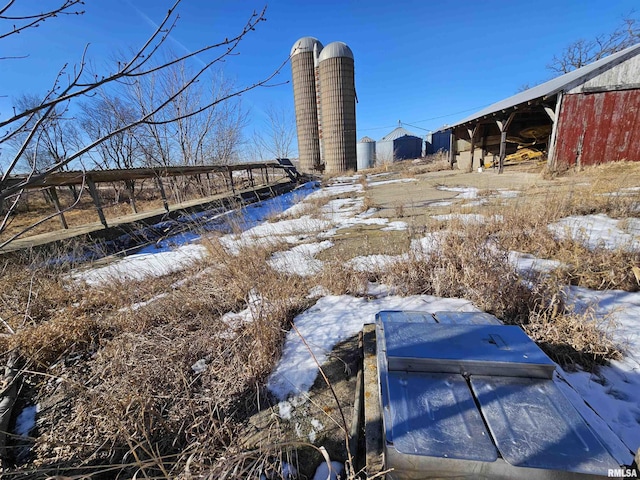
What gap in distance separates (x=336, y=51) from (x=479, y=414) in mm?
21402

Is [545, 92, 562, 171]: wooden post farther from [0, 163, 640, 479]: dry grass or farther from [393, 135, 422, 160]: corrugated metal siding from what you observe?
[393, 135, 422, 160]: corrugated metal siding

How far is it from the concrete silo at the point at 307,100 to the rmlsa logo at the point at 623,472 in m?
20.3

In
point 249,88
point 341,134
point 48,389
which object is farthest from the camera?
point 341,134

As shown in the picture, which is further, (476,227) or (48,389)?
(476,227)

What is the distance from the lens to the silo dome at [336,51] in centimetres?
1739

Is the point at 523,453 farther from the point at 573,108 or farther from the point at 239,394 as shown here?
the point at 573,108

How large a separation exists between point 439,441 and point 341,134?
64.7 ft

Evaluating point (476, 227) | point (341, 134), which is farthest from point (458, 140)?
point (476, 227)

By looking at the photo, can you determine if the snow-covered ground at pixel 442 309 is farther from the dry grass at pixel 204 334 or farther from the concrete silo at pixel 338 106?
the concrete silo at pixel 338 106

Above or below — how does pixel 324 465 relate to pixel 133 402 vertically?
below

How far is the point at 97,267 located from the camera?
397 cm

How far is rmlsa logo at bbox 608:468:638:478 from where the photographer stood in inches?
27.0

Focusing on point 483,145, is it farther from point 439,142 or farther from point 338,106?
point 439,142

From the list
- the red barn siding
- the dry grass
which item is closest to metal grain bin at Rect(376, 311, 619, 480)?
the dry grass
